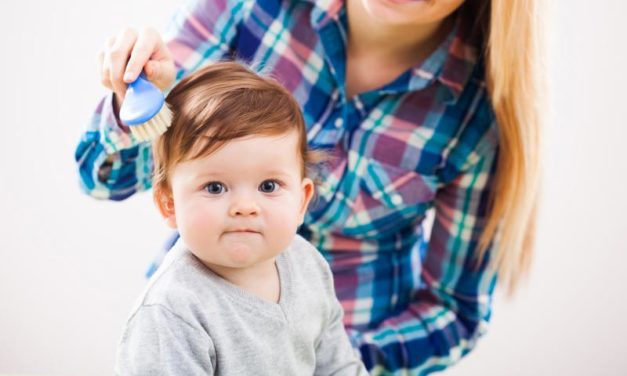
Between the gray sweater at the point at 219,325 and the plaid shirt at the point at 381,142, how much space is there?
345 mm

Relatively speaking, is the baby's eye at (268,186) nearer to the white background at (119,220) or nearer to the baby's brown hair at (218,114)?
the baby's brown hair at (218,114)

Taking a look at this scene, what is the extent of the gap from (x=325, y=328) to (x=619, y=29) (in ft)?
3.89

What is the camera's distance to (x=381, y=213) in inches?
48.4

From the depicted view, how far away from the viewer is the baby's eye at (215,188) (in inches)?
28.9

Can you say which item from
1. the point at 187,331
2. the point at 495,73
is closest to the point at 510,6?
the point at 495,73

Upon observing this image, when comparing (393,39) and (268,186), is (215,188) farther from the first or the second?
(393,39)

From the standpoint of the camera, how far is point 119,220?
70.8 inches

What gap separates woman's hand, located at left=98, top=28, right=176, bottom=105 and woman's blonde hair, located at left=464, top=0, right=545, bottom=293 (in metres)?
0.48

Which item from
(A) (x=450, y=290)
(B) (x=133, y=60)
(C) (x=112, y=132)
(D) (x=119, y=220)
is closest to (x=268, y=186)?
(B) (x=133, y=60)

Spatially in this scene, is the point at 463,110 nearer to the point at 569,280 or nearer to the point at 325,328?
the point at 325,328

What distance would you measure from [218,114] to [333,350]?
1.04ft

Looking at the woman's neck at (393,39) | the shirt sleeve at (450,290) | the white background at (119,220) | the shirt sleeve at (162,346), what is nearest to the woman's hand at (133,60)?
the shirt sleeve at (162,346)

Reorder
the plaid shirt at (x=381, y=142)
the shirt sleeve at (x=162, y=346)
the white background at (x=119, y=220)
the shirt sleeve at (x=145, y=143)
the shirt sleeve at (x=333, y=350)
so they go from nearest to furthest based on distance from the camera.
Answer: the shirt sleeve at (x=162, y=346), the shirt sleeve at (x=333, y=350), the shirt sleeve at (x=145, y=143), the plaid shirt at (x=381, y=142), the white background at (x=119, y=220)

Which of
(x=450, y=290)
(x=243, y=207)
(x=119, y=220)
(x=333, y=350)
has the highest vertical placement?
(x=243, y=207)
